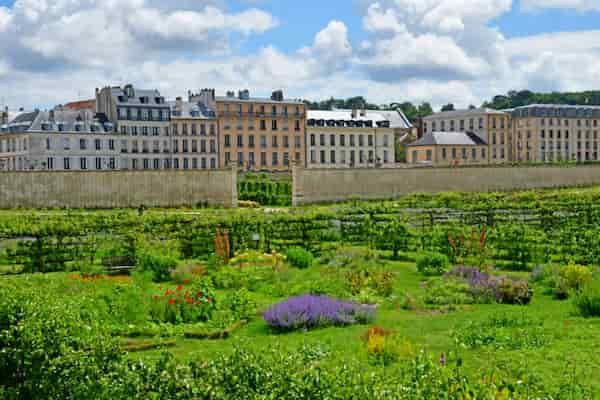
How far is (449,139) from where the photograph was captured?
82.9m

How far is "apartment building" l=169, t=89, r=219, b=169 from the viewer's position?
74188mm

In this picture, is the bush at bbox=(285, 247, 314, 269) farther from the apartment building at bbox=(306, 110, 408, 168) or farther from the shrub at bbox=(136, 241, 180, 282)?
the apartment building at bbox=(306, 110, 408, 168)

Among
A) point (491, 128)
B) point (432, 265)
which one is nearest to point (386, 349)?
point (432, 265)

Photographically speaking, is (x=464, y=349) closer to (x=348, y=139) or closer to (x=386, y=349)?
(x=386, y=349)

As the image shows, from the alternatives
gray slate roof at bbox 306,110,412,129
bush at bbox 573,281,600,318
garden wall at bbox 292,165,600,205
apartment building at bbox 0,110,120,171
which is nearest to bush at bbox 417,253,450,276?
bush at bbox 573,281,600,318

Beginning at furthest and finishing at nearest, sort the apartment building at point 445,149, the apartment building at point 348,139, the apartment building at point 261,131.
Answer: the apartment building at point 445,149, the apartment building at point 348,139, the apartment building at point 261,131

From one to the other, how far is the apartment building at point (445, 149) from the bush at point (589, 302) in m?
65.4

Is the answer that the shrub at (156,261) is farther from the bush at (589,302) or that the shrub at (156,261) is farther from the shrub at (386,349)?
the bush at (589,302)

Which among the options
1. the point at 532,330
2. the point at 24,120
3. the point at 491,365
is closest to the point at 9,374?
the point at 491,365

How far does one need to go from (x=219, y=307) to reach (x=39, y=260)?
27.7ft

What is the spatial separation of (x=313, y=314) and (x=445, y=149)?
234 feet

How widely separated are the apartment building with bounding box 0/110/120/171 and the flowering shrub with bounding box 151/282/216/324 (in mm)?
55473

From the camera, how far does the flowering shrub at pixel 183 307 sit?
1305cm

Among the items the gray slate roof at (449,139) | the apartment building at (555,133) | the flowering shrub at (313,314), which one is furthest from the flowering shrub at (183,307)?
the apartment building at (555,133)
